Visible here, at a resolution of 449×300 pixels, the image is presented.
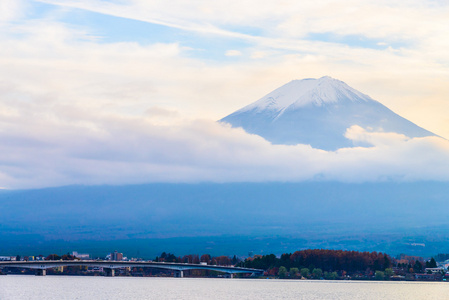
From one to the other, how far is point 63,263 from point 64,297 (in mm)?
85839

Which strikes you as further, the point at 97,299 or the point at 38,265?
the point at 38,265

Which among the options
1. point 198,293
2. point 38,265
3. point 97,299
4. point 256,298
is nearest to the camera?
→ point 97,299

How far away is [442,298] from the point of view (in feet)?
425

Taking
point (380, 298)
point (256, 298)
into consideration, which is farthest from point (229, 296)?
point (380, 298)

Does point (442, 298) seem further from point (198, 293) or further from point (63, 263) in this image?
point (63, 263)

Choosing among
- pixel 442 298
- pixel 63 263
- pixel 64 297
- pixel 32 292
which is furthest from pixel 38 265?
pixel 442 298

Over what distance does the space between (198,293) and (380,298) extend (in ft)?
83.4

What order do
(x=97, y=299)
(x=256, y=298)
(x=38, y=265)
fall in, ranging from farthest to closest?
(x=38, y=265) < (x=256, y=298) < (x=97, y=299)

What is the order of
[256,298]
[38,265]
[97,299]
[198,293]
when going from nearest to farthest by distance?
[97,299] < [256,298] < [198,293] < [38,265]

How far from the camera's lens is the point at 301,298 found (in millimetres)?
125438

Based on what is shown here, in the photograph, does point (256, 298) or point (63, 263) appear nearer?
point (256, 298)

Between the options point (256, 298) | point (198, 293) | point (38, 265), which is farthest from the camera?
point (38, 265)

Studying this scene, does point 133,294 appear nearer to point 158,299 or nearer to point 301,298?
point 158,299

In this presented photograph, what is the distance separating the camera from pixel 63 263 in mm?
199000
